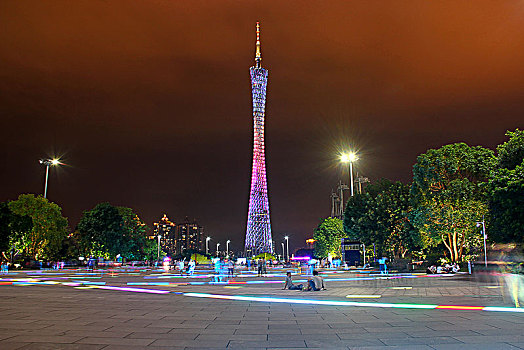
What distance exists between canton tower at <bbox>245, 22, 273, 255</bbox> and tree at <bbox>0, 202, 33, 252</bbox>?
2230 inches

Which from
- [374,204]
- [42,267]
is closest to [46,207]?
[42,267]

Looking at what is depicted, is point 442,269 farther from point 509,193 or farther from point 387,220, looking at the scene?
point 387,220

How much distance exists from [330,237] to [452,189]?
68329 mm

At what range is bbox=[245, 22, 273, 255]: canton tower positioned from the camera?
110 m

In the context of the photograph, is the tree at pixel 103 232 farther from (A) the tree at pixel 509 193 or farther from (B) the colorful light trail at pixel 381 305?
(B) the colorful light trail at pixel 381 305

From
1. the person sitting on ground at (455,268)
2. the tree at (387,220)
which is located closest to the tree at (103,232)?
the tree at (387,220)

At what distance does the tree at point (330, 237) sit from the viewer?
371ft

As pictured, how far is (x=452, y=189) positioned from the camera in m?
46.6

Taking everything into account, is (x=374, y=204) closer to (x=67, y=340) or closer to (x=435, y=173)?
(x=435, y=173)

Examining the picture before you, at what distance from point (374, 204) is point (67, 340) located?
59.9m

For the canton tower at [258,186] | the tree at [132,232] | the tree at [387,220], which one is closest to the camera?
the tree at [387,220]

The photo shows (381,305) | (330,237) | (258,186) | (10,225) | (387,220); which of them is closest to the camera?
(381,305)

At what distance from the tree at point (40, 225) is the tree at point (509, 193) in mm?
63281

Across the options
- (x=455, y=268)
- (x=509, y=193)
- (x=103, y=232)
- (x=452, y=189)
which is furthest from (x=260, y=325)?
(x=103, y=232)
